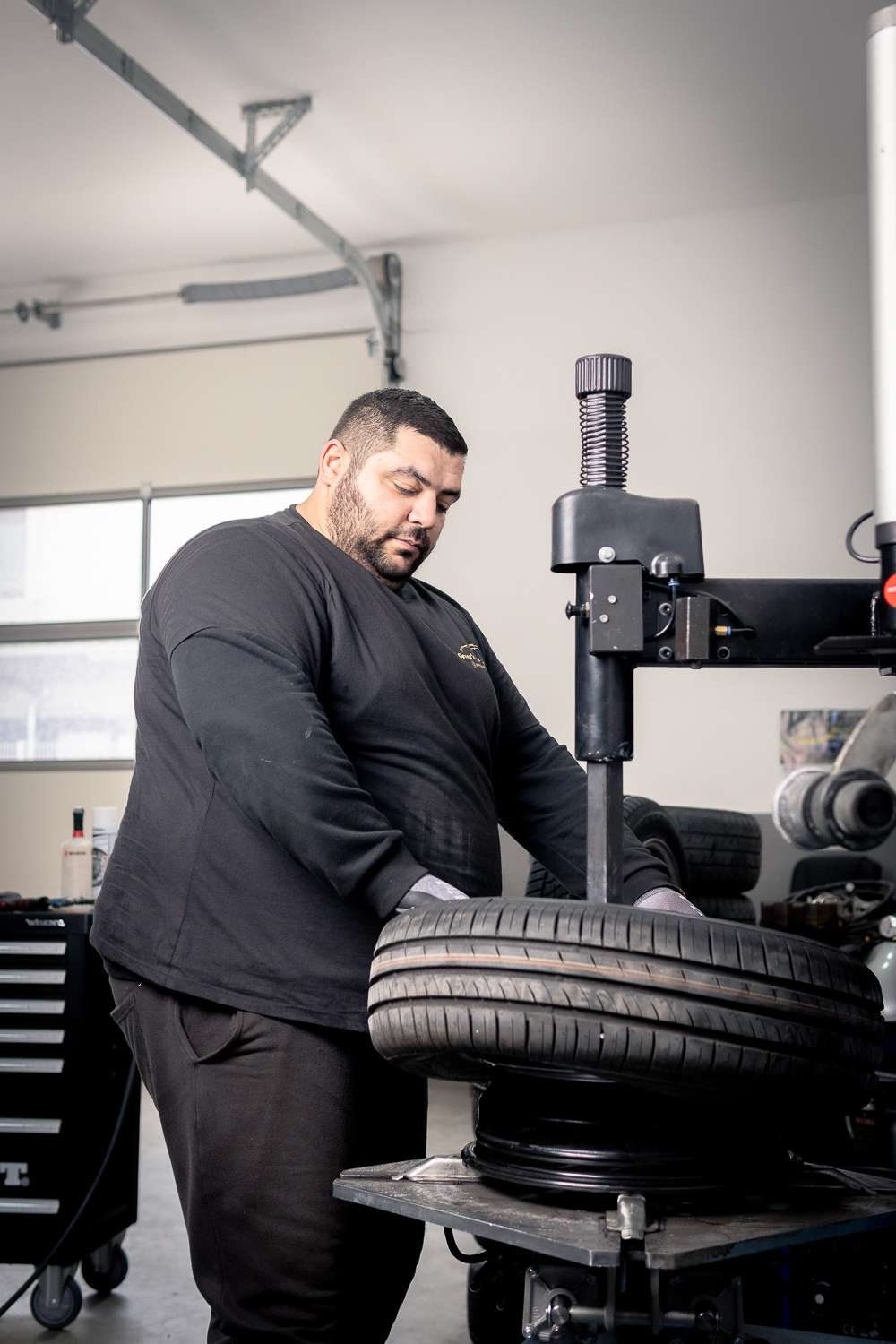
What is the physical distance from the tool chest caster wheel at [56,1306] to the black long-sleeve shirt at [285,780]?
136cm

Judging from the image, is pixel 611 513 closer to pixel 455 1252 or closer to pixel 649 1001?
pixel 649 1001

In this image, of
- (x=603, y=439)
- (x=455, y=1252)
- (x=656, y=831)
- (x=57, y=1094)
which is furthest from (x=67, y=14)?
(x=455, y=1252)

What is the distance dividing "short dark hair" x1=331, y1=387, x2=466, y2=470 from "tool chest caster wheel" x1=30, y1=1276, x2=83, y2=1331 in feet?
5.80

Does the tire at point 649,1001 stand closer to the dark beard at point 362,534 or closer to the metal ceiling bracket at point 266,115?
the dark beard at point 362,534

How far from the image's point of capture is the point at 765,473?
5.05 m

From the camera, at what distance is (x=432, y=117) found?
450 cm

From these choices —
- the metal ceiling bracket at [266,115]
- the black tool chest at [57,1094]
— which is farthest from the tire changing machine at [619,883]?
the metal ceiling bracket at [266,115]

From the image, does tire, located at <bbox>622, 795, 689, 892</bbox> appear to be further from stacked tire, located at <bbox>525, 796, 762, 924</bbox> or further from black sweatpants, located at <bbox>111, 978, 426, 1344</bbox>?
black sweatpants, located at <bbox>111, 978, 426, 1344</bbox>

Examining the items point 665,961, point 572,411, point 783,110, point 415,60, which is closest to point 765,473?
point 572,411

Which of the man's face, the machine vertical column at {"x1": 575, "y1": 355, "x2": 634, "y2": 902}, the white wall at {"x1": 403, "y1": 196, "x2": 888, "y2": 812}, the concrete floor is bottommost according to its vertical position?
the concrete floor

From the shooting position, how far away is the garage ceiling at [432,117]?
3.96 metres

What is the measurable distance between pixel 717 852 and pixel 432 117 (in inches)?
106

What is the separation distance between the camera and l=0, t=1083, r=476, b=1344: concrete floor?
2459 millimetres

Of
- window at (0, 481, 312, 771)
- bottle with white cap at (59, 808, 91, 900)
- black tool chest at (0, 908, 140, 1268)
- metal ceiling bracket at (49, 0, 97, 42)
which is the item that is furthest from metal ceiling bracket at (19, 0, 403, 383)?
black tool chest at (0, 908, 140, 1268)
